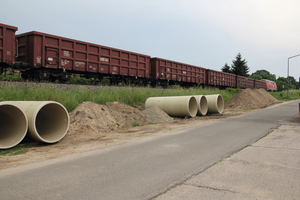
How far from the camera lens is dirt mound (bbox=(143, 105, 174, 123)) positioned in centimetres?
1165

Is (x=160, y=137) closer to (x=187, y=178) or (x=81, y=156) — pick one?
(x=81, y=156)

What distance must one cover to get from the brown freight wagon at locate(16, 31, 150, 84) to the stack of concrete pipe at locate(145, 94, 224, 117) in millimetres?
5447

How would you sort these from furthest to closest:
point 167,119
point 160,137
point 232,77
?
point 232,77
point 167,119
point 160,137

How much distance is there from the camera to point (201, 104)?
1491 cm

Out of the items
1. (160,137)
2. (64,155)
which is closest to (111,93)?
(160,137)

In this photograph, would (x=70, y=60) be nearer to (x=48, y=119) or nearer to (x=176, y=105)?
(x=176, y=105)

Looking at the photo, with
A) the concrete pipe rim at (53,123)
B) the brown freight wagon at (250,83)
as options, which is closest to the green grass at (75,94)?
the concrete pipe rim at (53,123)

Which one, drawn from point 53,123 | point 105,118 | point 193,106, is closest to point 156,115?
point 193,106

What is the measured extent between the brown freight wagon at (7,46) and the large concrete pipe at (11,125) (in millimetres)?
7746

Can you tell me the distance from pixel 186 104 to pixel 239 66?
61.3 metres

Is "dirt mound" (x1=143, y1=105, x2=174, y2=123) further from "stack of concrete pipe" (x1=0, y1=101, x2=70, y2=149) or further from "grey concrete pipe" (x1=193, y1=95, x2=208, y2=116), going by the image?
"stack of concrete pipe" (x1=0, y1=101, x2=70, y2=149)

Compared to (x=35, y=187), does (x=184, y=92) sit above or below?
above

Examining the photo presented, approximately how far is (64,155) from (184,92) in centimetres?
1606

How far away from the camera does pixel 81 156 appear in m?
5.13
